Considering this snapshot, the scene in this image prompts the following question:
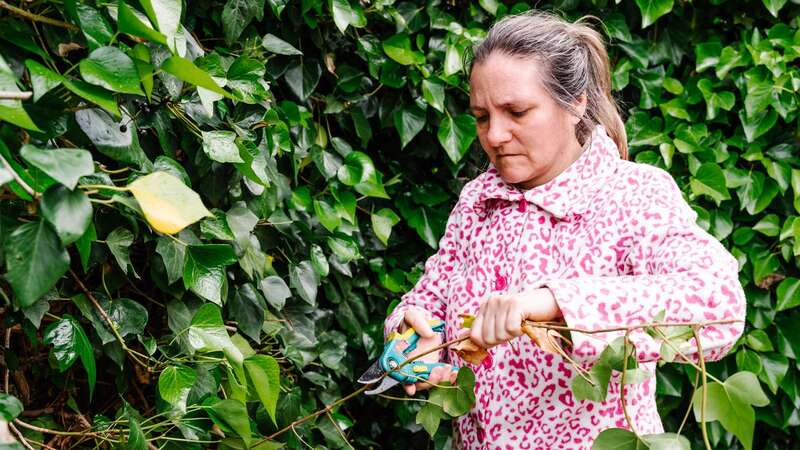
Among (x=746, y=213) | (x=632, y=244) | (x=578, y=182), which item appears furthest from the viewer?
(x=746, y=213)

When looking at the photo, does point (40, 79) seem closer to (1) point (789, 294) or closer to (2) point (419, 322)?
(2) point (419, 322)

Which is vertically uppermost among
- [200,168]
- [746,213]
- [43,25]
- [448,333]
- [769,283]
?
[43,25]

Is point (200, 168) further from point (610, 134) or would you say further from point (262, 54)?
point (610, 134)

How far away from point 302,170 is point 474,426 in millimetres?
789

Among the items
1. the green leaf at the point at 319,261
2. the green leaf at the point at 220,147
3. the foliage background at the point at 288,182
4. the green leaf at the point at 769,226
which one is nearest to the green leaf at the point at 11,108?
the foliage background at the point at 288,182

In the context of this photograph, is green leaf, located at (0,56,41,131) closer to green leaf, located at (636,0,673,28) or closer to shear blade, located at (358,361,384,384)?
shear blade, located at (358,361,384,384)

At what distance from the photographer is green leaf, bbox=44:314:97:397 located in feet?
3.96

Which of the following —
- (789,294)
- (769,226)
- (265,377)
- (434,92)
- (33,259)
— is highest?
(33,259)

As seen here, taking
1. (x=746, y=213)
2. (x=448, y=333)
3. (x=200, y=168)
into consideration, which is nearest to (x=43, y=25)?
(x=200, y=168)

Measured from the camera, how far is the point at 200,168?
1.51 metres

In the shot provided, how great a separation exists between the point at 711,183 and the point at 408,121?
873mm

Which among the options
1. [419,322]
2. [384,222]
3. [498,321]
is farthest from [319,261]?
[498,321]

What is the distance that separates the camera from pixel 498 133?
57.2 inches

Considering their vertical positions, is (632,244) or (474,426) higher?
(632,244)
